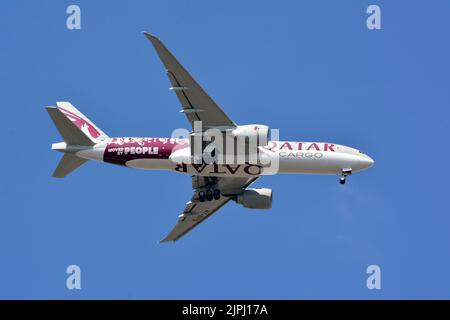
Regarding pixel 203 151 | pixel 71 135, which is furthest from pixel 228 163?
pixel 71 135

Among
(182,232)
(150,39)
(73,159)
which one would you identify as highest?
(150,39)

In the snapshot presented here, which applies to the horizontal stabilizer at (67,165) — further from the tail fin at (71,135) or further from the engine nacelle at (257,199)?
the engine nacelle at (257,199)

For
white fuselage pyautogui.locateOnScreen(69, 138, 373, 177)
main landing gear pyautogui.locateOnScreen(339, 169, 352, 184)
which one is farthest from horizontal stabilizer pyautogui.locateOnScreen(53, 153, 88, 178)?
main landing gear pyautogui.locateOnScreen(339, 169, 352, 184)

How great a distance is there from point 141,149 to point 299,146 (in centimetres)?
1049

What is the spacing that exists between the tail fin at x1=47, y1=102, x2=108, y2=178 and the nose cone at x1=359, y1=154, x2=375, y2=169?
17.4 meters

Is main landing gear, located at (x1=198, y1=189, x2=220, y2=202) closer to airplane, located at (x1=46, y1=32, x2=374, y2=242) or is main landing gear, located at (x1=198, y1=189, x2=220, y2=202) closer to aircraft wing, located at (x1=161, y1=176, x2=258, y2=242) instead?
aircraft wing, located at (x1=161, y1=176, x2=258, y2=242)

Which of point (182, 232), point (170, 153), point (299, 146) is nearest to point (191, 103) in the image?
point (170, 153)

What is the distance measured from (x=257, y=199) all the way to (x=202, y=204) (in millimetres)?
4204

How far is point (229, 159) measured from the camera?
64.9m

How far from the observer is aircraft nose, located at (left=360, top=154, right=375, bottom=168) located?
219ft

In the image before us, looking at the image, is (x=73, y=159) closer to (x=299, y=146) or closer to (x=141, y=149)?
(x=141, y=149)

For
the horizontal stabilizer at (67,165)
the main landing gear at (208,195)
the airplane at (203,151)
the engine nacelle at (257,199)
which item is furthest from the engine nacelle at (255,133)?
the horizontal stabilizer at (67,165)

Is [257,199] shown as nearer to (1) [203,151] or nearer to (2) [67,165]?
(1) [203,151]

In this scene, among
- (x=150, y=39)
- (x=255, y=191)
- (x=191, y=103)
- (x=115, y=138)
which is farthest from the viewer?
(x=255, y=191)
